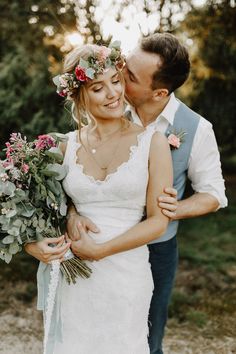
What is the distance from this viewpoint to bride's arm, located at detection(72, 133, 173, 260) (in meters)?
2.38

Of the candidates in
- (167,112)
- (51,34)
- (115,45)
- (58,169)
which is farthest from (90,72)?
(51,34)

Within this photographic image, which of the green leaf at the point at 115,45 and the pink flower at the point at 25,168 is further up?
the green leaf at the point at 115,45

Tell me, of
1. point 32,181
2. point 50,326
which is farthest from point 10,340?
point 32,181

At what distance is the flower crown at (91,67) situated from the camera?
236 centimetres

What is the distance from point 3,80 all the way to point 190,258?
9.96 feet

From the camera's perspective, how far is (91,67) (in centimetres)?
237

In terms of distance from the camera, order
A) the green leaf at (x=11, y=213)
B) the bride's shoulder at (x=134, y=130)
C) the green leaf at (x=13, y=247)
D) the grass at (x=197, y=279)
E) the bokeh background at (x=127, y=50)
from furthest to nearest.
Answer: the grass at (x=197, y=279), the bokeh background at (x=127, y=50), the bride's shoulder at (x=134, y=130), the green leaf at (x=13, y=247), the green leaf at (x=11, y=213)

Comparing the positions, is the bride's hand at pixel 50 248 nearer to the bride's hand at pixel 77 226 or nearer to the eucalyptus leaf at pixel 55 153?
the bride's hand at pixel 77 226

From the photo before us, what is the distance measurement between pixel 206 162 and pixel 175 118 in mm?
300

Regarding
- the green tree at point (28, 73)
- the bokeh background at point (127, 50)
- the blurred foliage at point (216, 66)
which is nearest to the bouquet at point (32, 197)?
the bokeh background at point (127, 50)

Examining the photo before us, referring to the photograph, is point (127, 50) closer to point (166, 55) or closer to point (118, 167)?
point (166, 55)

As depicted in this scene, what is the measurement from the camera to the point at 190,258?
20.6ft

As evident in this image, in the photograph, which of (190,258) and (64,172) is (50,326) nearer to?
(64,172)

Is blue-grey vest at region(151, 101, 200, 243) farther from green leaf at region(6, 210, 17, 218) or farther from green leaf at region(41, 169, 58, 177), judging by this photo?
green leaf at region(6, 210, 17, 218)
